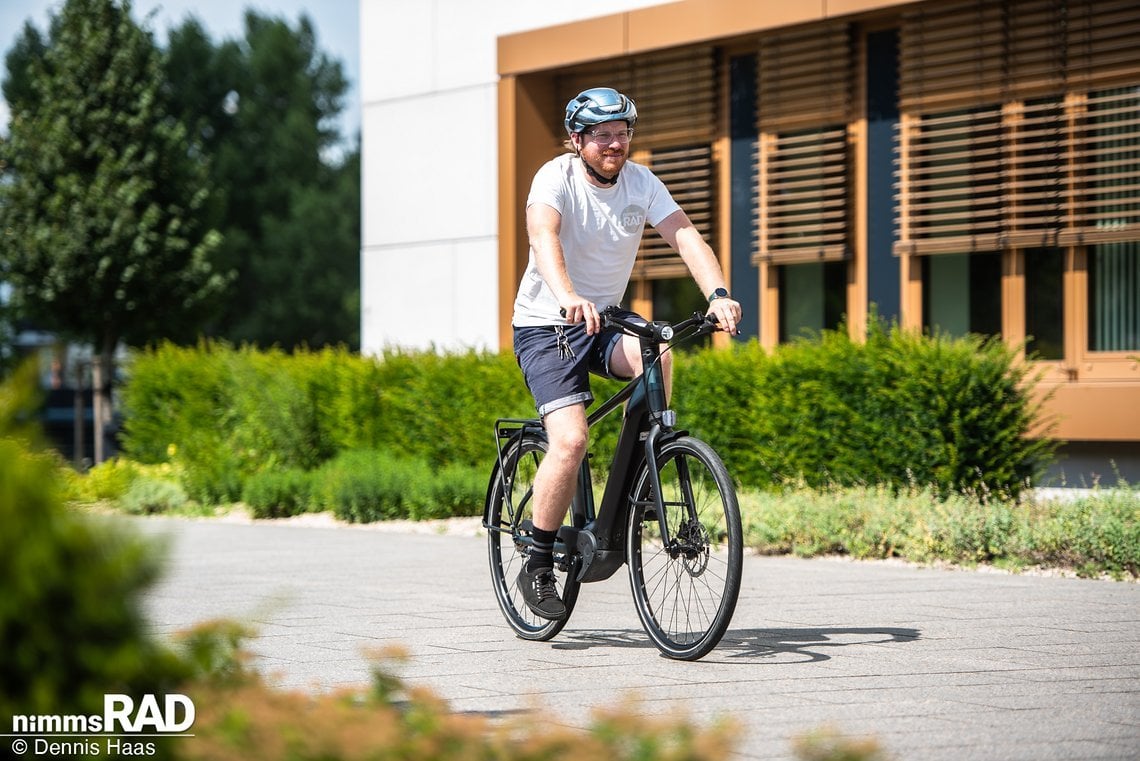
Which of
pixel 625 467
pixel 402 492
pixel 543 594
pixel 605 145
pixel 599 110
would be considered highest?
pixel 599 110

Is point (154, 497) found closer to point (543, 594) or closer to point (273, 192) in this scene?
point (543, 594)

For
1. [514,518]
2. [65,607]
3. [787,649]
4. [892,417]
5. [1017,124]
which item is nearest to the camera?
[65,607]

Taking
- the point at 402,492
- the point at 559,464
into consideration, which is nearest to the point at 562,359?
the point at 559,464

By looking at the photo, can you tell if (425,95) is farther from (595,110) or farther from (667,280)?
(595,110)

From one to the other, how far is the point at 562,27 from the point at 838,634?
9.61 metres

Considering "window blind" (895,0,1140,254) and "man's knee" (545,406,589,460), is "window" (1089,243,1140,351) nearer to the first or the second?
"window blind" (895,0,1140,254)

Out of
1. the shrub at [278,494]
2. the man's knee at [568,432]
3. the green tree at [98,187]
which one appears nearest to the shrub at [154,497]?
the shrub at [278,494]

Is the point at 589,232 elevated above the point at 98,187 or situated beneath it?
situated beneath

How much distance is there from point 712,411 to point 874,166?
9.29 feet

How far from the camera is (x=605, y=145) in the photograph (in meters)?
5.70

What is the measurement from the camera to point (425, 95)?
1593cm

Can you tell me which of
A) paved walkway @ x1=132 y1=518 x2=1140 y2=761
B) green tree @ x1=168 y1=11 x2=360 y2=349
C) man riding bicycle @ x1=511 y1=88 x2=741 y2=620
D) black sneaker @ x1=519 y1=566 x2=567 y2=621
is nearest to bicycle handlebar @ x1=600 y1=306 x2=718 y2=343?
man riding bicycle @ x1=511 y1=88 x2=741 y2=620

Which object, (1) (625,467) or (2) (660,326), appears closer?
(2) (660,326)

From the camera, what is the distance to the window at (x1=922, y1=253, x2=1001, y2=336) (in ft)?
39.8
